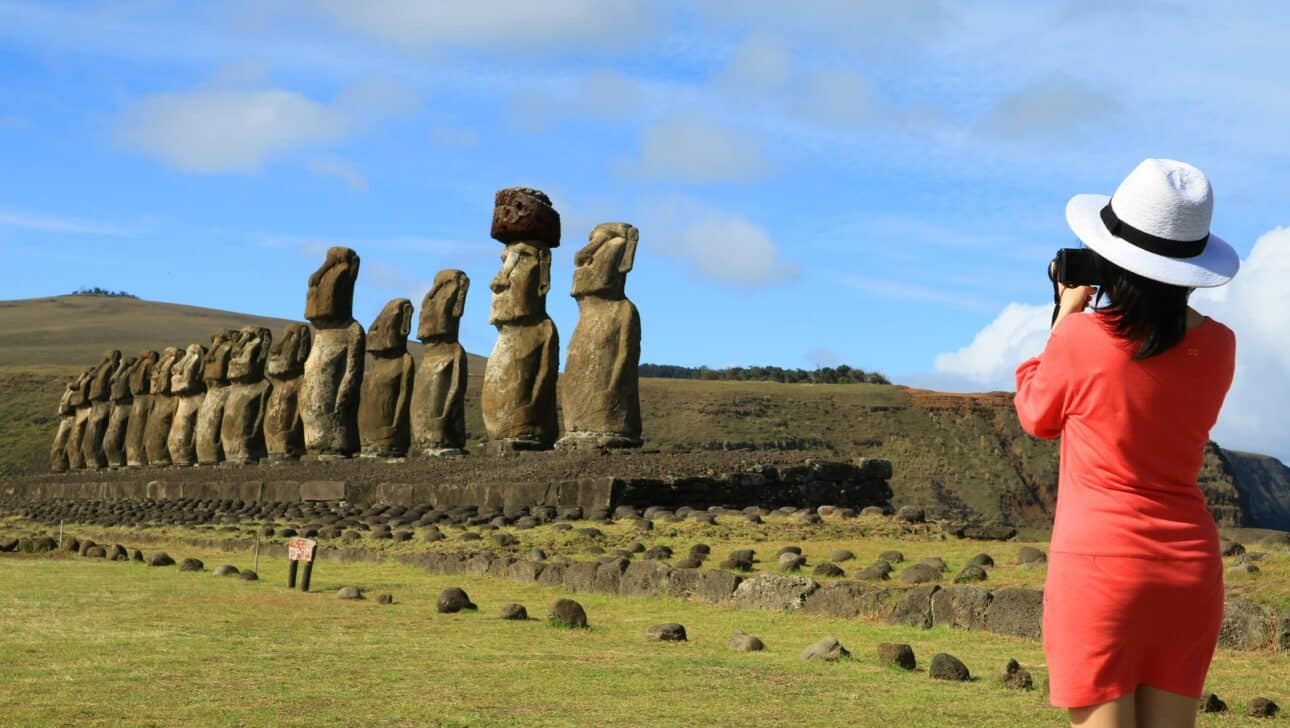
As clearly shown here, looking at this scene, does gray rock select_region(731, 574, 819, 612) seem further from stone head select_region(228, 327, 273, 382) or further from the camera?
stone head select_region(228, 327, 273, 382)

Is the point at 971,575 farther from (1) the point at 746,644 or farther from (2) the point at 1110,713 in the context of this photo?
(2) the point at 1110,713

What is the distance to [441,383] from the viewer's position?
25312 millimetres

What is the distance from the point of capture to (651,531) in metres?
15.6

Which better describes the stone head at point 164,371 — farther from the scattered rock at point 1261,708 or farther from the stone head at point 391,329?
the scattered rock at point 1261,708

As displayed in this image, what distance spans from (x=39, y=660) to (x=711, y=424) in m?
42.2

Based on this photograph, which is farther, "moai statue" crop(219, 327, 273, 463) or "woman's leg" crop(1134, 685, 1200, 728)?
"moai statue" crop(219, 327, 273, 463)

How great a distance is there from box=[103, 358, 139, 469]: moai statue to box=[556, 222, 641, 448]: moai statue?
78.8 ft

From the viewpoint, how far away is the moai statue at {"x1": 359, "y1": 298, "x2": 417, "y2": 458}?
88.0 ft

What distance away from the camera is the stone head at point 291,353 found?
3155 centimetres

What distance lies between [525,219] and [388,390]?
197 inches

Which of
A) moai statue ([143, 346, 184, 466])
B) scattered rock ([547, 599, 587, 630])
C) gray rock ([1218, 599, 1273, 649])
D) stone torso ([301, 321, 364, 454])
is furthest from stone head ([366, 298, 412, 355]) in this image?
gray rock ([1218, 599, 1273, 649])

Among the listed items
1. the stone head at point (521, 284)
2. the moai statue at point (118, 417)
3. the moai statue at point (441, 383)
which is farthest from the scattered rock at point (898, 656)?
the moai statue at point (118, 417)

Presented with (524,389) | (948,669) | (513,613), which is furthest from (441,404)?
(948,669)

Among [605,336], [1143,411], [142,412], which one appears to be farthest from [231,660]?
[142,412]
